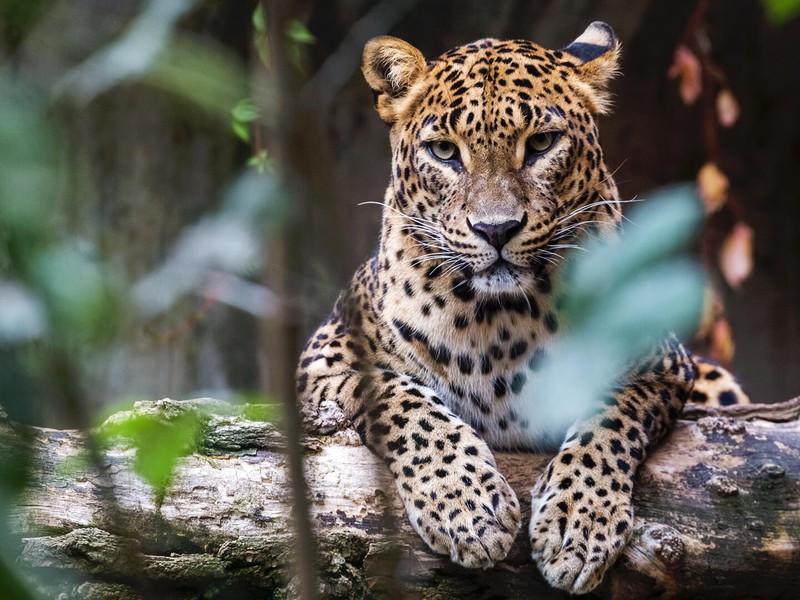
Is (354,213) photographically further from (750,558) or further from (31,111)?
(31,111)

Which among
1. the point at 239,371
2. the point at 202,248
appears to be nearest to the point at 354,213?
the point at 239,371

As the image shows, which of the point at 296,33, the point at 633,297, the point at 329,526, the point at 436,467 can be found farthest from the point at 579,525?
the point at 633,297

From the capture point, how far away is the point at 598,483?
3.99 meters

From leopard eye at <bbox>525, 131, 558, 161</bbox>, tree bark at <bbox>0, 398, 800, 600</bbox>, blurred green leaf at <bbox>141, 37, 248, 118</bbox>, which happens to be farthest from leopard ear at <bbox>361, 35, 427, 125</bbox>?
blurred green leaf at <bbox>141, 37, 248, 118</bbox>

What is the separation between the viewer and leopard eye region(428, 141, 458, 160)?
4328mm

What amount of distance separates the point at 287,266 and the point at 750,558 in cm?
341

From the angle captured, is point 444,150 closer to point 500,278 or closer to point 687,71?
point 500,278

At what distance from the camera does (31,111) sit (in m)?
1.33

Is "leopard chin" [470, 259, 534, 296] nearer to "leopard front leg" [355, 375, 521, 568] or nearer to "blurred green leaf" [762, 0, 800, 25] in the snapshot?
"leopard front leg" [355, 375, 521, 568]

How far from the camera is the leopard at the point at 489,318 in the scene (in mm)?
3875

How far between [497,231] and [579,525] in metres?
1.18

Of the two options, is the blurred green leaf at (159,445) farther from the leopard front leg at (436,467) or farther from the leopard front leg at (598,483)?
the leopard front leg at (598,483)

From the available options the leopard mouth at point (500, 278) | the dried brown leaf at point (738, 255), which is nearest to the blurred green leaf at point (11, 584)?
the leopard mouth at point (500, 278)

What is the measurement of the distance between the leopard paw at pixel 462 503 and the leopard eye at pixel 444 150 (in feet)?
3.95
